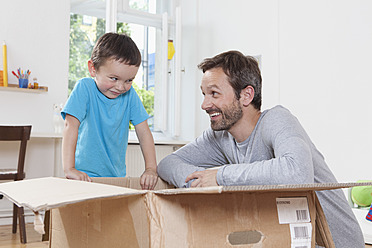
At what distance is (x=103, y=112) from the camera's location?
139 centimetres

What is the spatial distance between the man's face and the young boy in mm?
283

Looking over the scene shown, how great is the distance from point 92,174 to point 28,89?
7.11 ft

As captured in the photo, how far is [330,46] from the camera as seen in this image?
2.94 meters

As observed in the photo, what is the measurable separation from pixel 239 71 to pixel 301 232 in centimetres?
A: 61

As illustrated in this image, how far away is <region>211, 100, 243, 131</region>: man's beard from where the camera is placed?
46.4 inches

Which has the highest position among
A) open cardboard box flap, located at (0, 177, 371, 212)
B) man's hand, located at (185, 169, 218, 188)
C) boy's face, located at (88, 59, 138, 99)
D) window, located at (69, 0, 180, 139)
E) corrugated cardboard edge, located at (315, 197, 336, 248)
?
window, located at (69, 0, 180, 139)

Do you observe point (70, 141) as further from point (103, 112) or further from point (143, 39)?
point (143, 39)

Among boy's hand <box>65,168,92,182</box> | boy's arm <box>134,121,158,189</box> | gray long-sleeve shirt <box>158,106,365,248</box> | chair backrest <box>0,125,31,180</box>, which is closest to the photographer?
gray long-sleeve shirt <box>158,106,365,248</box>

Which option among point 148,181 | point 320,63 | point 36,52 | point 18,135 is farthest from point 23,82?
point 148,181

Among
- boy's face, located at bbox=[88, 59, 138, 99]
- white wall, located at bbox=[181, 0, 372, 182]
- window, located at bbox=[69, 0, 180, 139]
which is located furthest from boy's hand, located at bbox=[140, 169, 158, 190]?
window, located at bbox=[69, 0, 180, 139]

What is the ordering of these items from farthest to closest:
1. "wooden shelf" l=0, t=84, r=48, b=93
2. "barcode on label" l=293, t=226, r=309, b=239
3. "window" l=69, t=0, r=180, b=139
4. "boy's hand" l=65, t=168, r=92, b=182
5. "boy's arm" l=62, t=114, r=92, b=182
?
"window" l=69, t=0, r=180, b=139 < "wooden shelf" l=0, t=84, r=48, b=93 < "boy's arm" l=62, t=114, r=92, b=182 < "boy's hand" l=65, t=168, r=92, b=182 < "barcode on label" l=293, t=226, r=309, b=239

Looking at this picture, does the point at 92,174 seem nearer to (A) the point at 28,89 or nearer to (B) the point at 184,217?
(B) the point at 184,217

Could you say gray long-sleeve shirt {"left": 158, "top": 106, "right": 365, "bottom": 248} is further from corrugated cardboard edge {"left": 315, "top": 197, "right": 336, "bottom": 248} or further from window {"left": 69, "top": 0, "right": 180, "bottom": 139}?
window {"left": 69, "top": 0, "right": 180, "bottom": 139}

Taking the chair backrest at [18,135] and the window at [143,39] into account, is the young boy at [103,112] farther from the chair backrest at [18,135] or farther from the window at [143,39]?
the window at [143,39]
